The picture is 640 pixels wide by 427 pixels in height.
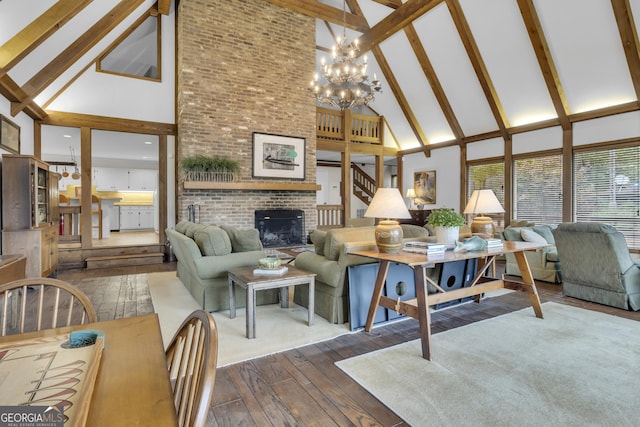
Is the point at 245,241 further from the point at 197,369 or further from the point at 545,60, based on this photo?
the point at 545,60

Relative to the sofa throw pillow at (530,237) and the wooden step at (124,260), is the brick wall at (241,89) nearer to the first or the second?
the wooden step at (124,260)

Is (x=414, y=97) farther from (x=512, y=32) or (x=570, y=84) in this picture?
(x=570, y=84)

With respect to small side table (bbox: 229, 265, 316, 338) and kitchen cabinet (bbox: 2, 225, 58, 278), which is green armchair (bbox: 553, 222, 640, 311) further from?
kitchen cabinet (bbox: 2, 225, 58, 278)

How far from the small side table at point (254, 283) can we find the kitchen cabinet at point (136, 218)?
29.0ft

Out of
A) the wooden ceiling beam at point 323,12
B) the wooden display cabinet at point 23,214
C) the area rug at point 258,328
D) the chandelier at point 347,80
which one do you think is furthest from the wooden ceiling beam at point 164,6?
the area rug at point 258,328

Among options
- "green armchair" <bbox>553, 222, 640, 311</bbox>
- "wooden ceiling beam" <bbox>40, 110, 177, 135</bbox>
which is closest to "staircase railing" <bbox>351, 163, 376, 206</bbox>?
"wooden ceiling beam" <bbox>40, 110, 177, 135</bbox>

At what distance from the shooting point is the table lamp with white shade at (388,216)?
2.91 m

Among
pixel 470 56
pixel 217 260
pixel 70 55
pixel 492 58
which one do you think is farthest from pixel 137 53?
pixel 492 58

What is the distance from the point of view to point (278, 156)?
283 inches

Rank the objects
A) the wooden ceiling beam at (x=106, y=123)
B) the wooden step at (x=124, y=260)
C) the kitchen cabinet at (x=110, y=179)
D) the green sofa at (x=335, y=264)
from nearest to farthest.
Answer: the green sofa at (x=335, y=264) → the wooden ceiling beam at (x=106, y=123) → the wooden step at (x=124, y=260) → the kitchen cabinet at (x=110, y=179)

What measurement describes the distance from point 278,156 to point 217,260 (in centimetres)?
398

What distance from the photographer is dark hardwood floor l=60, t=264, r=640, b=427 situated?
72.4 inches

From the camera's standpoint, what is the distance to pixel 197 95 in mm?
6371

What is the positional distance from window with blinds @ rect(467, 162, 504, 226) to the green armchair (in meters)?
4.01
